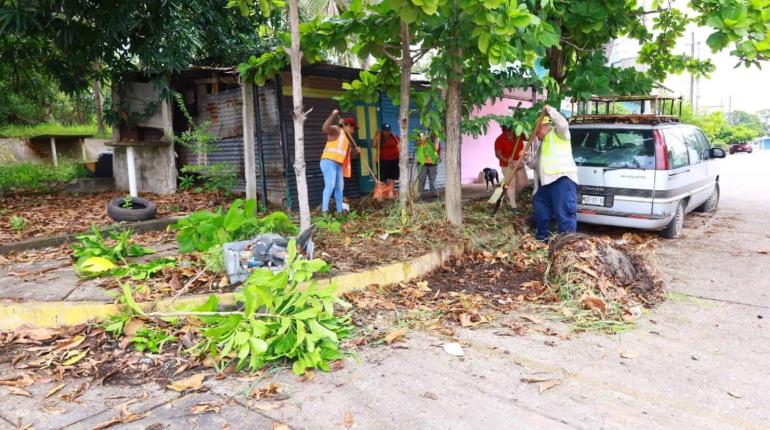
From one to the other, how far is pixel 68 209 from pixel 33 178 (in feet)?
13.6

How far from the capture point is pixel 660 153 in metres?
6.91

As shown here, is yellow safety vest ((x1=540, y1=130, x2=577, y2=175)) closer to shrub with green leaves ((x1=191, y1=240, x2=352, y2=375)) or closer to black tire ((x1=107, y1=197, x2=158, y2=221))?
shrub with green leaves ((x1=191, y1=240, x2=352, y2=375))

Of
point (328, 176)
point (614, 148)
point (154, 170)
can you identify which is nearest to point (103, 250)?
point (328, 176)

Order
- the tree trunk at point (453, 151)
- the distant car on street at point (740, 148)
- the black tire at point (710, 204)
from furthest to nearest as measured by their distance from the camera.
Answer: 1. the distant car on street at point (740, 148)
2. the black tire at point (710, 204)
3. the tree trunk at point (453, 151)

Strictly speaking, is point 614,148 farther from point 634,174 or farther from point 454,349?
point 454,349

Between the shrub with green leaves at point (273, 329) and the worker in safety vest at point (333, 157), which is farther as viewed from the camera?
the worker in safety vest at point (333, 157)

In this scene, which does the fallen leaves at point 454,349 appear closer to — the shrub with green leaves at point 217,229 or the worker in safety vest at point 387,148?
the shrub with green leaves at point 217,229

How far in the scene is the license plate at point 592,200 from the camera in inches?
287

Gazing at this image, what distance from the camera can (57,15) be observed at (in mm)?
8484

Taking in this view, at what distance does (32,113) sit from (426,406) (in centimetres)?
2102

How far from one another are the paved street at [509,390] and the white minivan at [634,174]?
2.74m

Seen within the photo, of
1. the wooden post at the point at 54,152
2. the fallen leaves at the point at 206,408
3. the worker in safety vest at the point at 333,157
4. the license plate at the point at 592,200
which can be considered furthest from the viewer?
the wooden post at the point at 54,152

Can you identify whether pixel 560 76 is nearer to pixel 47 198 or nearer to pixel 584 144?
pixel 584 144

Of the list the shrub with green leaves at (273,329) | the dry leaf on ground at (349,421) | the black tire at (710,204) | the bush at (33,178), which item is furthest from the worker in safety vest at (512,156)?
the bush at (33,178)
